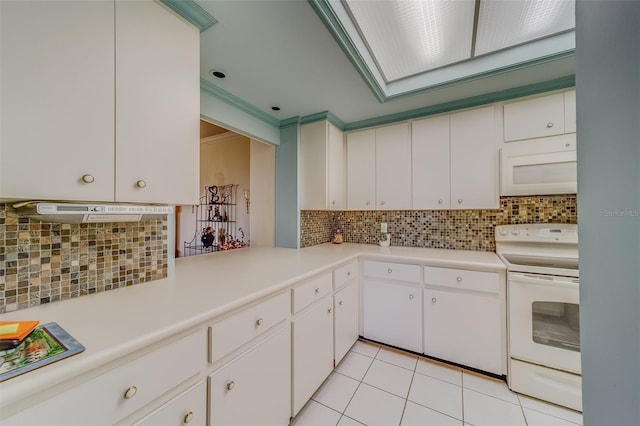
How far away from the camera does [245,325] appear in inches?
43.1

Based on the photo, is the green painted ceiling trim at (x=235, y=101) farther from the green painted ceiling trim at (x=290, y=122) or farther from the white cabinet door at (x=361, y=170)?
the white cabinet door at (x=361, y=170)

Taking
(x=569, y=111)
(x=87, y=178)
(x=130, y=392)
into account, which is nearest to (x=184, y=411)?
(x=130, y=392)

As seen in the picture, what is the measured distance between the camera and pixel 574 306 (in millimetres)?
1548

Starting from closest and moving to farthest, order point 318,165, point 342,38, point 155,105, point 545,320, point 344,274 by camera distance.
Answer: point 155,105 → point 342,38 → point 545,320 → point 344,274 → point 318,165

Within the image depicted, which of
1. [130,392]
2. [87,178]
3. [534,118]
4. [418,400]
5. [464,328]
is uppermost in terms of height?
[534,118]

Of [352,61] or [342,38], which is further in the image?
[352,61]

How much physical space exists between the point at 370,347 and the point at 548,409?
1.22 m

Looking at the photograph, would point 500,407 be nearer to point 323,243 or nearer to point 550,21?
point 323,243

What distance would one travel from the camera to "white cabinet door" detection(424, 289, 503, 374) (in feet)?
5.88

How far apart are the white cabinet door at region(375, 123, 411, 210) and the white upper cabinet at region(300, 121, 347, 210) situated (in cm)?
47

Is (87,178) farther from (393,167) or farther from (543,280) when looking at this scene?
(543,280)

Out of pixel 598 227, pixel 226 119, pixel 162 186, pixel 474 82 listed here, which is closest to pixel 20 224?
pixel 162 186

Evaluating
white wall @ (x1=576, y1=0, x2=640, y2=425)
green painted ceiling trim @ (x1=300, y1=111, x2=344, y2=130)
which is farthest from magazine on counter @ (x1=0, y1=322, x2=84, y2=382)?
green painted ceiling trim @ (x1=300, y1=111, x2=344, y2=130)

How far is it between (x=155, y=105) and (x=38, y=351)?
3.08ft
